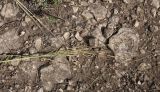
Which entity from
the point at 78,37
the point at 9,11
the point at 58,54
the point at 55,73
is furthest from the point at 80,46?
the point at 9,11

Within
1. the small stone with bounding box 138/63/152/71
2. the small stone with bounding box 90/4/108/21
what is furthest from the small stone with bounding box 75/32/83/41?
the small stone with bounding box 138/63/152/71

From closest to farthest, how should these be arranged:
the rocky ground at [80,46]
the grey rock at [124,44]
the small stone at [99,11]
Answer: the rocky ground at [80,46] → the grey rock at [124,44] → the small stone at [99,11]

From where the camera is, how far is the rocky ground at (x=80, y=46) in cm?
292

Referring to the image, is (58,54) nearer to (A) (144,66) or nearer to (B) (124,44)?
(B) (124,44)

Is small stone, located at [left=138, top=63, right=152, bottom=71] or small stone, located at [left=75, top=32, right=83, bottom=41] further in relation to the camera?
small stone, located at [left=75, top=32, right=83, bottom=41]

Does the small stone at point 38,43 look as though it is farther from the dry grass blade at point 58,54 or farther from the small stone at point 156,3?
the small stone at point 156,3

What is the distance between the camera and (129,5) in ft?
10.7

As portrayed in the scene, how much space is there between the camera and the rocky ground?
2918 mm

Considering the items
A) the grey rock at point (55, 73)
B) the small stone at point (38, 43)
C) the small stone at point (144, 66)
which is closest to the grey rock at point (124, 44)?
the small stone at point (144, 66)

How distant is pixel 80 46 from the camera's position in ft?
10.1

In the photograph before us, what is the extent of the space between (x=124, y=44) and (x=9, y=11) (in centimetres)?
120

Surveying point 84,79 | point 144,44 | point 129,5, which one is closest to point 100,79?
point 84,79

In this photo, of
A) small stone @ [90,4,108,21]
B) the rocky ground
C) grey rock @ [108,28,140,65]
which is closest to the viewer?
the rocky ground

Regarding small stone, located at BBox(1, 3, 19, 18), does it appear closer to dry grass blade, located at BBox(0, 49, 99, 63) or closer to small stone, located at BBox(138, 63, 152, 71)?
dry grass blade, located at BBox(0, 49, 99, 63)
